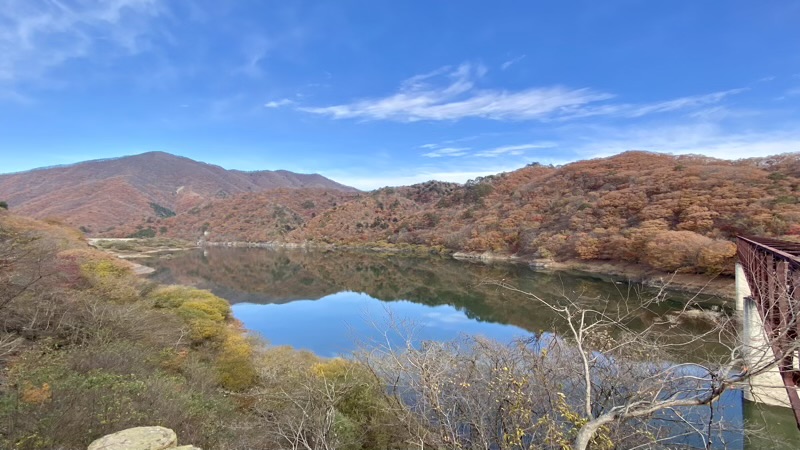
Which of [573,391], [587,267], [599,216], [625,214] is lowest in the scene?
[587,267]

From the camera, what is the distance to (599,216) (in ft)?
163

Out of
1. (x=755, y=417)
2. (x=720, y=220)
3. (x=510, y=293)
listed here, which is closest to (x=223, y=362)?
(x=755, y=417)

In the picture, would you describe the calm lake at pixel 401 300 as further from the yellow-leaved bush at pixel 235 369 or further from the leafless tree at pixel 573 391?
the yellow-leaved bush at pixel 235 369

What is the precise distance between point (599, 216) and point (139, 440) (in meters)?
52.5

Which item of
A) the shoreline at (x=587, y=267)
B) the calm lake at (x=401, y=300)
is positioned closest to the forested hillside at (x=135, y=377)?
the calm lake at (x=401, y=300)

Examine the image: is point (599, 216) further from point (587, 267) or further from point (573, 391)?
point (573, 391)

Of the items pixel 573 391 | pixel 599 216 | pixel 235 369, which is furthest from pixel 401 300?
pixel 599 216

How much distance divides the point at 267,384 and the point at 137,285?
1114 cm

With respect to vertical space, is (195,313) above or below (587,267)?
above

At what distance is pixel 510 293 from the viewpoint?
31984 millimetres

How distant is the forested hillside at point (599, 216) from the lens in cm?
3183

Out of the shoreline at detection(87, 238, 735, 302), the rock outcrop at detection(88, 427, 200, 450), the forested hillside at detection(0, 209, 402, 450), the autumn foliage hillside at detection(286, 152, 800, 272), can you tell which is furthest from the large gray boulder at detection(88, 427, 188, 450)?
the autumn foliage hillside at detection(286, 152, 800, 272)

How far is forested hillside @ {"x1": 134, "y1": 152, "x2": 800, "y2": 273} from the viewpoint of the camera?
3183cm

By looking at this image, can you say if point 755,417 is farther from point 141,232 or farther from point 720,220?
point 141,232
